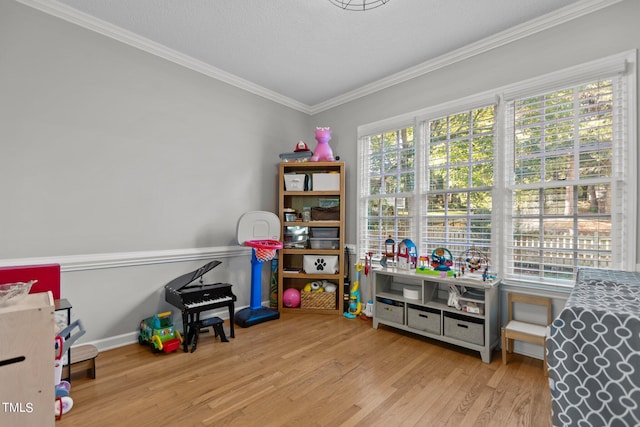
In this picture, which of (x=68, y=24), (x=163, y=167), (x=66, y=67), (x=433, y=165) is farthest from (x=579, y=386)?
(x=68, y=24)

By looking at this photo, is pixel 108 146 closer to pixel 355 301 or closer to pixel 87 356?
pixel 87 356

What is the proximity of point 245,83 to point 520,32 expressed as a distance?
2.77 metres

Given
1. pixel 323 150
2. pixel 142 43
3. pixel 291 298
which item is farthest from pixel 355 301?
pixel 142 43

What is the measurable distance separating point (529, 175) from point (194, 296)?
3.11 meters

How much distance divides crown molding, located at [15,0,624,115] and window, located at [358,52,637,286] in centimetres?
42

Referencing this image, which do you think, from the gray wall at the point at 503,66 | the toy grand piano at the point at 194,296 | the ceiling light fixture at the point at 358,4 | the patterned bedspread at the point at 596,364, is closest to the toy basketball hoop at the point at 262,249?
the toy grand piano at the point at 194,296

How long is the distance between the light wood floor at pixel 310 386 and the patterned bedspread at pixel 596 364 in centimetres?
104

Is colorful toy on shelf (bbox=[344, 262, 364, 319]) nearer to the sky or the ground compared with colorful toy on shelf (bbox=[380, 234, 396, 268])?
nearer to the ground

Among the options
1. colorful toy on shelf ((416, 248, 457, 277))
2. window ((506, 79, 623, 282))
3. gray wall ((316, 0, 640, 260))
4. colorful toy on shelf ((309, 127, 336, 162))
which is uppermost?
gray wall ((316, 0, 640, 260))

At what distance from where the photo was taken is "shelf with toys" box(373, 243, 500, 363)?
8.39 ft

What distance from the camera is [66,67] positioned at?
8.04 feet

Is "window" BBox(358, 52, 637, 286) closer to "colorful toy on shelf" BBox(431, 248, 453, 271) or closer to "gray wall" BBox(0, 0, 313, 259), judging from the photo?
"colorful toy on shelf" BBox(431, 248, 453, 271)

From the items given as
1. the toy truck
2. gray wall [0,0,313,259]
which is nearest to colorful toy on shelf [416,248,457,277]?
gray wall [0,0,313,259]

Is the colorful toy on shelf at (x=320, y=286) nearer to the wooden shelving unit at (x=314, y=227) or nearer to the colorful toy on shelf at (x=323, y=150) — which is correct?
the wooden shelving unit at (x=314, y=227)
